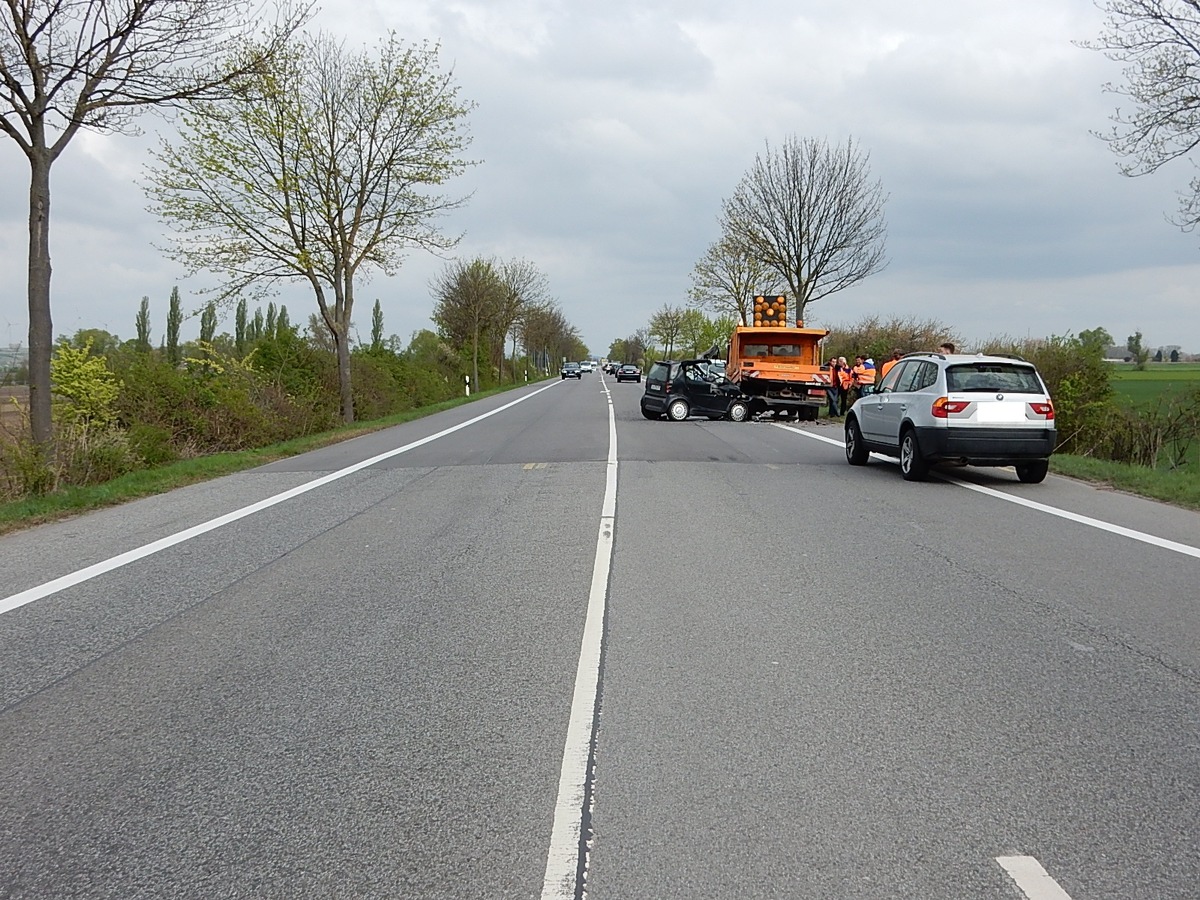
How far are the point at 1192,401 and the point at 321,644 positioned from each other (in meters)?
19.5

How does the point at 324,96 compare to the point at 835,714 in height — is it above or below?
above

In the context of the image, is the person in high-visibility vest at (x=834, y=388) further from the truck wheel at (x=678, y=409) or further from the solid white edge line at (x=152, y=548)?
the solid white edge line at (x=152, y=548)

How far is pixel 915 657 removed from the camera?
536 cm

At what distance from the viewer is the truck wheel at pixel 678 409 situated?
1085 inches

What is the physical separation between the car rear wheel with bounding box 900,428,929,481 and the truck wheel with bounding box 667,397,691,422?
1408 cm

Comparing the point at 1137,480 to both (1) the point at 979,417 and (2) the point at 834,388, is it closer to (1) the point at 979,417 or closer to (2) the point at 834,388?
(1) the point at 979,417

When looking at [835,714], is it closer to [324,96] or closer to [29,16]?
[29,16]

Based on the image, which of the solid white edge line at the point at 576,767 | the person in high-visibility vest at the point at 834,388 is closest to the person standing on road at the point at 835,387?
the person in high-visibility vest at the point at 834,388

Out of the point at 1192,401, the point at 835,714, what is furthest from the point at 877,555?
the point at 1192,401

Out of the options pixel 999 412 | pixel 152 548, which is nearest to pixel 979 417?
pixel 999 412

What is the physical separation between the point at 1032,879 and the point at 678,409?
80.8 ft

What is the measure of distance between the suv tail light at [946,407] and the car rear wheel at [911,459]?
1.58ft

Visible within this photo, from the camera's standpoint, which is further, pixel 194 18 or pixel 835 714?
pixel 194 18

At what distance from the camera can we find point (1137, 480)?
43.0 ft
